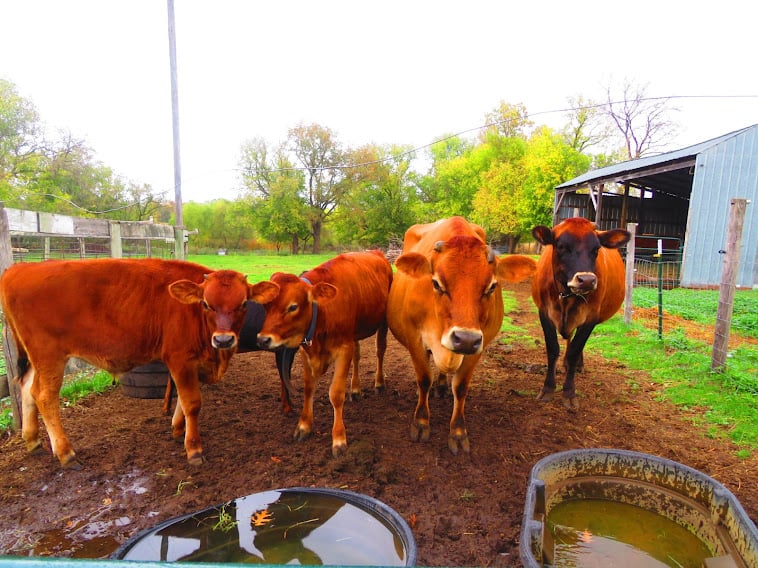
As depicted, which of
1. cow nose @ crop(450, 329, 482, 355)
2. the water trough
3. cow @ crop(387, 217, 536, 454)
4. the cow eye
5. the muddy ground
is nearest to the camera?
the water trough

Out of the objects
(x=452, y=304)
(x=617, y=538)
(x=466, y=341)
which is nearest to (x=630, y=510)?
(x=617, y=538)

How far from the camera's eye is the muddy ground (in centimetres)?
283

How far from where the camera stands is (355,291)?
13.8 ft

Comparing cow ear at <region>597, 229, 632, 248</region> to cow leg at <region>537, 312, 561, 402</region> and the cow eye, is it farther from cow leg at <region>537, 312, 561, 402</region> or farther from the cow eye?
the cow eye

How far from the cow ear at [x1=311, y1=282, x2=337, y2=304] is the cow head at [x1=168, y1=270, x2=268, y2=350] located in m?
0.48

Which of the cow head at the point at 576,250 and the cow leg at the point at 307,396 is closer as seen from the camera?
the cow leg at the point at 307,396

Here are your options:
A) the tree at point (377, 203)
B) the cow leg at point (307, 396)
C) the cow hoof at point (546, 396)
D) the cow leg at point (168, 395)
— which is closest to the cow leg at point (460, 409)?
the cow leg at point (307, 396)

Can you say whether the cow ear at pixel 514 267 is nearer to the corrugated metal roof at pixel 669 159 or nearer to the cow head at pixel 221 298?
the cow head at pixel 221 298

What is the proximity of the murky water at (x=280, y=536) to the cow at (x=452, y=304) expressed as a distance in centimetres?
121

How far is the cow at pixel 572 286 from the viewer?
443 centimetres

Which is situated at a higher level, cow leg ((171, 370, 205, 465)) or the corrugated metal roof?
the corrugated metal roof

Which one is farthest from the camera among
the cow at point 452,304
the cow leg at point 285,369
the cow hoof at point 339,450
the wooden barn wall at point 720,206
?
the wooden barn wall at point 720,206

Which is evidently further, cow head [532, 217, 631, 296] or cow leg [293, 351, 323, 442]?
cow head [532, 217, 631, 296]

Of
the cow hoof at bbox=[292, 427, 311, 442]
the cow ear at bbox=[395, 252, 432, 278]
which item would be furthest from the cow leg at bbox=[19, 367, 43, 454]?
the cow ear at bbox=[395, 252, 432, 278]
